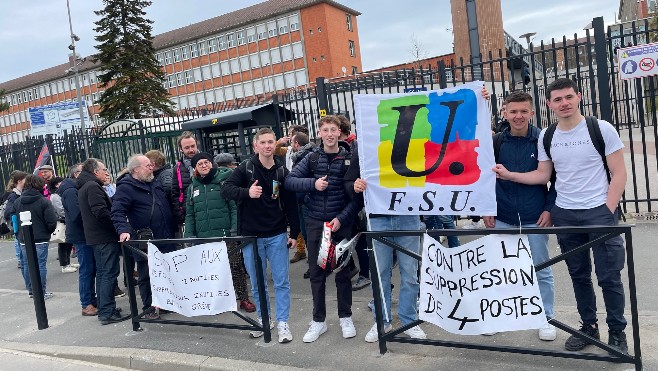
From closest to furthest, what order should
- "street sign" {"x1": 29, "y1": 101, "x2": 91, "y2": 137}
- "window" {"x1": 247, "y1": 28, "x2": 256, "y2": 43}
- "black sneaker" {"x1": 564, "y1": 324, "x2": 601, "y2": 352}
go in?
1. "black sneaker" {"x1": 564, "y1": 324, "x2": 601, "y2": 352}
2. "street sign" {"x1": 29, "y1": 101, "x2": 91, "y2": 137}
3. "window" {"x1": 247, "y1": 28, "x2": 256, "y2": 43}

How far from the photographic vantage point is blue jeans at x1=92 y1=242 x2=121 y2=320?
6.21 m

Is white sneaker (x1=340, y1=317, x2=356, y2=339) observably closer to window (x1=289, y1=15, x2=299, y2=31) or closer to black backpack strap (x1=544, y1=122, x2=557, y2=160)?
black backpack strap (x1=544, y1=122, x2=557, y2=160)

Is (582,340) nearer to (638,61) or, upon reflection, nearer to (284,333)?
(284,333)

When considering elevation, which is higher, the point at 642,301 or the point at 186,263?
the point at 186,263

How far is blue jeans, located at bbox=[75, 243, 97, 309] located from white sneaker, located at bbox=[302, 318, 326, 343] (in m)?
3.29

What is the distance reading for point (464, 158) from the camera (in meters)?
4.13

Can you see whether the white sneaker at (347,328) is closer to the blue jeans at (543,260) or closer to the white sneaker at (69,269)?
the blue jeans at (543,260)

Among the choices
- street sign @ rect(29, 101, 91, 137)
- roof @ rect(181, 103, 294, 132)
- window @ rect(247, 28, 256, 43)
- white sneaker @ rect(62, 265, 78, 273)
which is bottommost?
white sneaker @ rect(62, 265, 78, 273)

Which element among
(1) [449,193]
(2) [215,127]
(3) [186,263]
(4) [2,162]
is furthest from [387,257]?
(4) [2,162]

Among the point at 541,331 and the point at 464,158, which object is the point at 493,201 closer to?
the point at 464,158

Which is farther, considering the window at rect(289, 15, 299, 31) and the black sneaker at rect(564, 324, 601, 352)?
the window at rect(289, 15, 299, 31)

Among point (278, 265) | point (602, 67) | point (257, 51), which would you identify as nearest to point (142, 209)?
point (278, 265)

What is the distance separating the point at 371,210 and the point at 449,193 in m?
0.66

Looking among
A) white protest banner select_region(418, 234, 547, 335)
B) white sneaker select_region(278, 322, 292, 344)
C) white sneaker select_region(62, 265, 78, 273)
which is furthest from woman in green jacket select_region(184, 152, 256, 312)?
white sneaker select_region(62, 265, 78, 273)
